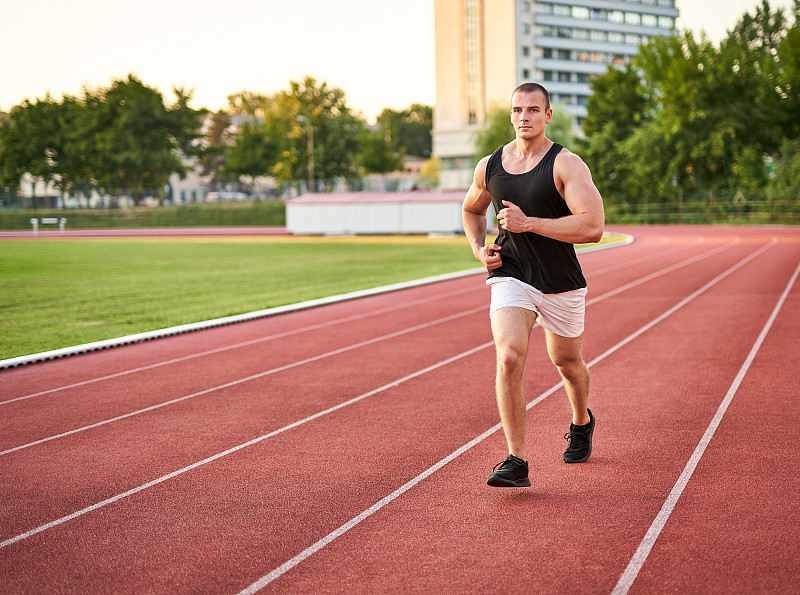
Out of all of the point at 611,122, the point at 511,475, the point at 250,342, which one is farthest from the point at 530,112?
the point at 611,122

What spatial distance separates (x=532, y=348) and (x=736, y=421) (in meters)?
3.53

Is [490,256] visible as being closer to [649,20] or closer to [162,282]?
[162,282]

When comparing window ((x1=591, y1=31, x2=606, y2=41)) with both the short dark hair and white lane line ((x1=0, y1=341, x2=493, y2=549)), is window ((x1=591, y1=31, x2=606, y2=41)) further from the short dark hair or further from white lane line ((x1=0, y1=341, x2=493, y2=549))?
the short dark hair

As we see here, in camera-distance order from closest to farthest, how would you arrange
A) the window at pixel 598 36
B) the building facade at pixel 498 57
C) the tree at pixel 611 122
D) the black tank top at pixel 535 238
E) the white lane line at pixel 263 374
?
the black tank top at pixel 535 238 < the white lane line at pixel 263 374 < the tree at pixel 611 122 < the building facade at pixel 498 57 < the window at pixel 598 36

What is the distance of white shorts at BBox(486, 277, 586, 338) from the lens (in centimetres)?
479

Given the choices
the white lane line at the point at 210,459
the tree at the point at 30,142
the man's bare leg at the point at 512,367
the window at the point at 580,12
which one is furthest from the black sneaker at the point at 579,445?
the window at the point at 580,12

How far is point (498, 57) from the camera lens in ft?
371

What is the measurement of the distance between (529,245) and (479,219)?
494mm

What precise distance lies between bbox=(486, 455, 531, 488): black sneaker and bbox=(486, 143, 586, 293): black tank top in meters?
0.94

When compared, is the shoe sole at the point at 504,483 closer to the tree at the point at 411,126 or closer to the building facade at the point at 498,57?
the building facade at the point at 498,57

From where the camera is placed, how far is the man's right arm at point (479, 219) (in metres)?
4.85

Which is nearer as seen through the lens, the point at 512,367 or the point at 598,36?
the point at 512,367

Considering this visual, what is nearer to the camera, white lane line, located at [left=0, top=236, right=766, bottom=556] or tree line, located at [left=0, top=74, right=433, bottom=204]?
white lane line, located at [left=0, top=236, right=766, bottom=556]

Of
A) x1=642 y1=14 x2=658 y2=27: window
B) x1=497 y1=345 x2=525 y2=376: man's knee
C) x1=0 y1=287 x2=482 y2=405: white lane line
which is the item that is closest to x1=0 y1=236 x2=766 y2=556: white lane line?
x1=497 y1=345 x2=525 y2=376: man's knee
